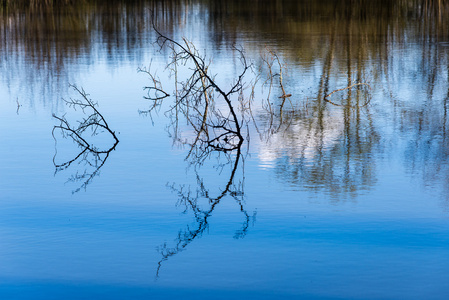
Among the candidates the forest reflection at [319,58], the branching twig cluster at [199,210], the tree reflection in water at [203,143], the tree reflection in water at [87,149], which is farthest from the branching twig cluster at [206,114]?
the tree reflection in water at [87,149]

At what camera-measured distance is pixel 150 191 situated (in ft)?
22.7

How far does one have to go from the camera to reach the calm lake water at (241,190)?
4.94 m

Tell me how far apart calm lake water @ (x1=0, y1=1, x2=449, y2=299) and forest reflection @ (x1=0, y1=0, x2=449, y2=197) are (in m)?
0.05

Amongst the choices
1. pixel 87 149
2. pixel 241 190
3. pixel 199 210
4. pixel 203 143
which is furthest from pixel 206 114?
pixel 199 210

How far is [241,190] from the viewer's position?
694cm

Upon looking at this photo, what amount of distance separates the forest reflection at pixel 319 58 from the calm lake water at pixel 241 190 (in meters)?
0.05

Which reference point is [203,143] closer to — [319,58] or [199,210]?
[199,210]

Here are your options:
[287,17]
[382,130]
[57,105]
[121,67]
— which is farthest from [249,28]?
[382,130]

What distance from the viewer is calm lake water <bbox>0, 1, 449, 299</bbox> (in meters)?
4.94

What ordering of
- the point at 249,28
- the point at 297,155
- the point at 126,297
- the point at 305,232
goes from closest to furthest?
the point at 126,297 → the point at 305,232 → the point at 297,155 → the point at 249,28

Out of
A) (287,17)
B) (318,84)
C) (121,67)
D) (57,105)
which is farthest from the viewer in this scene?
(287,17)

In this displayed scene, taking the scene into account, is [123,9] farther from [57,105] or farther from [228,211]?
[228,211]

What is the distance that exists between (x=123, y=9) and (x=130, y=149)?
80.2 feet

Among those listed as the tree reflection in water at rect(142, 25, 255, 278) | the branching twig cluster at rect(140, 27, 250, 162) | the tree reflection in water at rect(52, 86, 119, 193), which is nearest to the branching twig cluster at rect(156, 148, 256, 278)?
the tree reflection in water at rect(142, 25, 255, 278)
